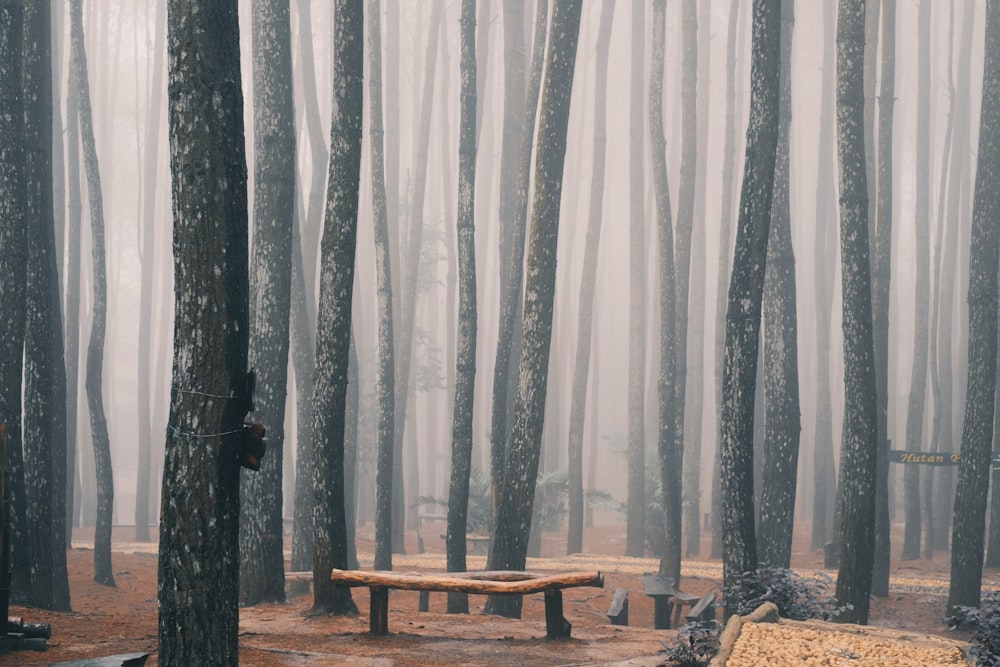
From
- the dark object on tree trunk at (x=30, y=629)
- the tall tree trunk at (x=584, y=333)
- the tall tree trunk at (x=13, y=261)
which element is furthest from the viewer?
the tall tree trunk at (x=584, y=333)

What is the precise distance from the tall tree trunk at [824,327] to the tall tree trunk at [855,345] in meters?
7.59

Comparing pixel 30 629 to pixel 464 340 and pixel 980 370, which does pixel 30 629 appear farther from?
pixel 980 370

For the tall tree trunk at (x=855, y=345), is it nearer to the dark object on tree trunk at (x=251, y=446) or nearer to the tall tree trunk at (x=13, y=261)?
the dark object on tree trunk at (x=251, y=446)

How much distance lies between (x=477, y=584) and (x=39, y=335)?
17.2ft

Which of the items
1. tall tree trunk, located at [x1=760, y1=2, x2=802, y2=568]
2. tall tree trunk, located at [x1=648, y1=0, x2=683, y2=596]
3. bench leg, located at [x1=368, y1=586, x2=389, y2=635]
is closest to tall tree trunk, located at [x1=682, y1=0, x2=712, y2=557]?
tall tree trunk, located at [x1=648, y1=0, x2=683, y2=596]

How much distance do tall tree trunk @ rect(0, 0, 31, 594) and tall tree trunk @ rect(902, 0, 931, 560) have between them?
15692mm

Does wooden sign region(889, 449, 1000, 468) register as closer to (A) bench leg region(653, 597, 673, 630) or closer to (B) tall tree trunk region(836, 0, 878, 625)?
(B) tall tree trunk region(836, 0, 878, 625)

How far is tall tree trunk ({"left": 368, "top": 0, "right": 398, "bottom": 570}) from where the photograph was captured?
16078 mm

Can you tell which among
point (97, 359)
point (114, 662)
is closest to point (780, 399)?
point (114, 662)

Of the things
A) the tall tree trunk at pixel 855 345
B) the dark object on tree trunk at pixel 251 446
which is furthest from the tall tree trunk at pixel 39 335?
the tall tree trunk at pixel 855 345

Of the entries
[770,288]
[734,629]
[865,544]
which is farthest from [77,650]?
[770,288]

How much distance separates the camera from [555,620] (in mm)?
9008

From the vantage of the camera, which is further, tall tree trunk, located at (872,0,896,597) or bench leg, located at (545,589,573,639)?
tall tree trunk, located at (872,0,896,597)

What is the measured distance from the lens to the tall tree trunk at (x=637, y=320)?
72.3 feet
